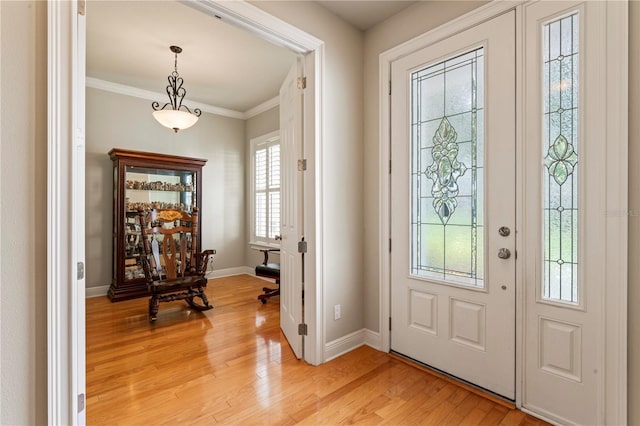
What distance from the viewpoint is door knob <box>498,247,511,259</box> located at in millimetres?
1939

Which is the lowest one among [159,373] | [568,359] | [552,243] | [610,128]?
[159,373]

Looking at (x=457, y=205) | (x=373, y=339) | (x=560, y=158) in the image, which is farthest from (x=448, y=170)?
(x=373, y=339)

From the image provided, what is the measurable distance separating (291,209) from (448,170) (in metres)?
1.28

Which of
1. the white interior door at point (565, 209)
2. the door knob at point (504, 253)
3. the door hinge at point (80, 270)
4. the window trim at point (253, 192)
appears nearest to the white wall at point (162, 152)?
the window trim at point (253, 192)

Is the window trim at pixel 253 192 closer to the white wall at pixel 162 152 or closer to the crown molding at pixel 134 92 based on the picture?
the white wall at pixel 162 152

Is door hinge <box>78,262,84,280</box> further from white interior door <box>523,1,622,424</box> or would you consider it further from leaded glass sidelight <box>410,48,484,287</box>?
white interior door <box>523,1,622,424</box>

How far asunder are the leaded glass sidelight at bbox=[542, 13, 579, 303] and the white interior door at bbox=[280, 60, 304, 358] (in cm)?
163

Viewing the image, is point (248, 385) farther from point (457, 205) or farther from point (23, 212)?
point (457, 205)

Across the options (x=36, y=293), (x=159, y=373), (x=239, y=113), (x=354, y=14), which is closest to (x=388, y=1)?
(x=354, y=14)

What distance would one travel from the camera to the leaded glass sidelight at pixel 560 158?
1710 mm

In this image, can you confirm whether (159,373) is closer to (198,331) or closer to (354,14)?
(198,331)

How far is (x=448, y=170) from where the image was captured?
7.40 ft

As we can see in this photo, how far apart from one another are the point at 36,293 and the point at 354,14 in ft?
8.94

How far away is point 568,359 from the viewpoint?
5.65 feet
